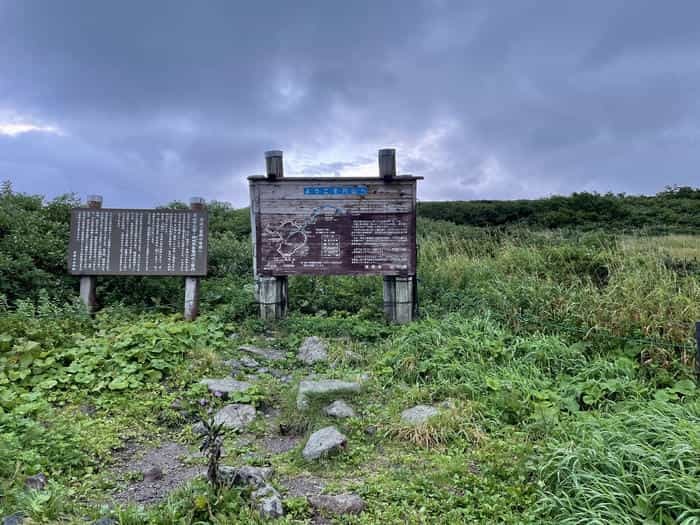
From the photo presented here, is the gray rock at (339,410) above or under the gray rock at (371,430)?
above

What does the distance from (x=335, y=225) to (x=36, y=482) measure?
4989 mm

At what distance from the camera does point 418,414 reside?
394 cm

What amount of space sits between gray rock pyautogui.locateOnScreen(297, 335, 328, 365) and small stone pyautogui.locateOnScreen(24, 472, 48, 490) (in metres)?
2.99

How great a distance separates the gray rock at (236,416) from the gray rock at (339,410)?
697mm

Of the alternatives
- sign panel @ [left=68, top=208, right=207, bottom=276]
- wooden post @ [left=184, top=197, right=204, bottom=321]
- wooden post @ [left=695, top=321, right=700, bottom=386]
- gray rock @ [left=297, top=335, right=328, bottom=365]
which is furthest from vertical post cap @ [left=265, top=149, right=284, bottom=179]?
wooden post @ [left=695, top=321, right=700, bottom=386]

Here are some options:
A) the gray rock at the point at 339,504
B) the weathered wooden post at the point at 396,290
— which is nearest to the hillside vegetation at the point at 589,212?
the weathered wooden post at the point at 396,290

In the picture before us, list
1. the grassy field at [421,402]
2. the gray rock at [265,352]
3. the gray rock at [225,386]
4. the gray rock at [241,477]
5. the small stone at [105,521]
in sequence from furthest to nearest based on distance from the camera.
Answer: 1. the gray rock at [265,352]
2. the gray rock at [225,386]
3. the gray rock at [241,477]
4. the grassy field at [421,402]
5. the small stone at [105,521]

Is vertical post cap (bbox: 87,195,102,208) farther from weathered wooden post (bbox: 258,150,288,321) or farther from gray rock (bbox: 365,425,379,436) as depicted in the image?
gray rock (bbox: 365,425,379,436)

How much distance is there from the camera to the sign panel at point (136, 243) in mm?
7223

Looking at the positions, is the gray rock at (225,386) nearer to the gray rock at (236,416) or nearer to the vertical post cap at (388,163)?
the gray rock at (236,416)

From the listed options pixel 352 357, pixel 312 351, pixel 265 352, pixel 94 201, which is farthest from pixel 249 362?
pixel 94 201

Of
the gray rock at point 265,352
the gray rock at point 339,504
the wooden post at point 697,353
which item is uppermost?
the wooden post at point 697,353

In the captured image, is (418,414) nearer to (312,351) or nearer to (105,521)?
(312,351)

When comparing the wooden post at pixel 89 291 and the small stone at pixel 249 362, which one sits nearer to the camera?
the small stone at pixel 249 362
